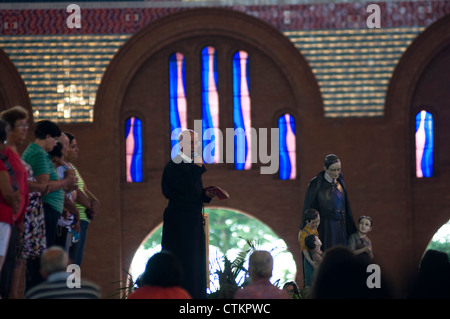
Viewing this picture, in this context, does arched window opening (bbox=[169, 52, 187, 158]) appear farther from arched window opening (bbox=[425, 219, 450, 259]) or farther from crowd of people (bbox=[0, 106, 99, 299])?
arched window opening (bbox=[425, 219, 450, 259])

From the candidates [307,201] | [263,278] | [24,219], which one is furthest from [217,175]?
[263,278]

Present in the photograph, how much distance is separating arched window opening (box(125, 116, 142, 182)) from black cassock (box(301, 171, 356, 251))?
9.38 meters

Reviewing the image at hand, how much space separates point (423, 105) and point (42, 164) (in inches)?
475

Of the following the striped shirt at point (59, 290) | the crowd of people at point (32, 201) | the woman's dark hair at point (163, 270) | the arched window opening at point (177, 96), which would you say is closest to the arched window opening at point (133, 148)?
the arched window opening at point (177, 96)

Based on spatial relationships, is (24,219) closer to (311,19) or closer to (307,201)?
(307,201)

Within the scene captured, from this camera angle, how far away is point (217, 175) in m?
19.6

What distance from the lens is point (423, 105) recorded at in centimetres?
1939

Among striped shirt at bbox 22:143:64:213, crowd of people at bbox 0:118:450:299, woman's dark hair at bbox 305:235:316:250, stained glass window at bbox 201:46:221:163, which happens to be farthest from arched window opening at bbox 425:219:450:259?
striped shirt at bbox 22:143:64:213

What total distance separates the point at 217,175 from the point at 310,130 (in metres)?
2.23

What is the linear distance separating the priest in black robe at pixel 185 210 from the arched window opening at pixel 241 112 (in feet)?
34.0

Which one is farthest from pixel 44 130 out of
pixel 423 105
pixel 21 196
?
pixel 423 105

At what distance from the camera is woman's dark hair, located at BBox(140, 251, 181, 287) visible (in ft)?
21.7

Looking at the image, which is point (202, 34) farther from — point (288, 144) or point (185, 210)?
point (185, 210)
